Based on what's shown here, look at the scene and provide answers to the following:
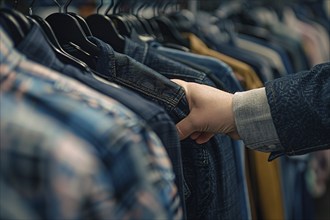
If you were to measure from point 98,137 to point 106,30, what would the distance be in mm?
467

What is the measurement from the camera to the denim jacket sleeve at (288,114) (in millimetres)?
788

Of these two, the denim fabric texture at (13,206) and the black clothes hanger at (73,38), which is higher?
the black clothes hanger at (73,38)

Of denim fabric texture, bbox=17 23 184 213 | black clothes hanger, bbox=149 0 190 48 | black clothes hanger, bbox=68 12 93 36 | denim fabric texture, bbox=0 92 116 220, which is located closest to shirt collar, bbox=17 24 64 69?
denim fabric texture, bbox=17 23 184 213

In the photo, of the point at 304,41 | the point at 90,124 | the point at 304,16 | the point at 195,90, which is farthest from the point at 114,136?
the point at 304,16

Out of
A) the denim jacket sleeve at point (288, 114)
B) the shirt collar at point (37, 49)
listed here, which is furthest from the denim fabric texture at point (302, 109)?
the shirt collar at point (37, 49)

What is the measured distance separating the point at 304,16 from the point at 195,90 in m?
1.52

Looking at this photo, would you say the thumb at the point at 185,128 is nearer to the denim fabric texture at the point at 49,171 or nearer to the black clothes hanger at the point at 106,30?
the black clothes hanger at the point at 106,30

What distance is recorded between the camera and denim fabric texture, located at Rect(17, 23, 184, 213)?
22.7 inches

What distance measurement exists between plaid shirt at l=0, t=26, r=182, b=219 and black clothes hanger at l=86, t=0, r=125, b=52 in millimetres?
390

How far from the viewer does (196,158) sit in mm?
817

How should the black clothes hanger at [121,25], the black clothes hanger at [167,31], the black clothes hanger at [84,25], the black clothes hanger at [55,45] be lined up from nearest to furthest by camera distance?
the black clothes hanger at [55,45] < the black clothes hanger at [84,25] < the black clothes hanger at [121,25] < the black clothes hanger at [167,31]

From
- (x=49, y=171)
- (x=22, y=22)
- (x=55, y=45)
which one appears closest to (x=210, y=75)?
(x=55, y=45)

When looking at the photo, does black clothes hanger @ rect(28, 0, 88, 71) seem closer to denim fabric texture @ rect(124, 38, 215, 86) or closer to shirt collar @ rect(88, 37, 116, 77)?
shirt collar @ rect(88, 37, 116, 77)

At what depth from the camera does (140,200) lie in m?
0.49
